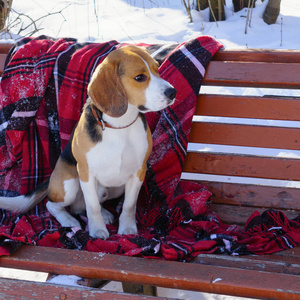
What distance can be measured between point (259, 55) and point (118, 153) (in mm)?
1092

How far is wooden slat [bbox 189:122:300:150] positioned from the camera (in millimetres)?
2775

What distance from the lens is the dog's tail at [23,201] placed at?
275cm

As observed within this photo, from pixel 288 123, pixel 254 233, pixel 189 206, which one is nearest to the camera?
pixel 254 233

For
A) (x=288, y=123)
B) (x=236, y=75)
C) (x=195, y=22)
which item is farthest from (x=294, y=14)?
(x=236, y=75)

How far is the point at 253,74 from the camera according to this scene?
278cm

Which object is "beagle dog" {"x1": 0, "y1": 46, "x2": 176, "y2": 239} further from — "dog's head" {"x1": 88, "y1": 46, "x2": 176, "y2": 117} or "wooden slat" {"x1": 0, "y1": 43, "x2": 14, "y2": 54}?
"wooden slat" {"x1": 0, "y1": 43, "x2": 14, "y2": 54}

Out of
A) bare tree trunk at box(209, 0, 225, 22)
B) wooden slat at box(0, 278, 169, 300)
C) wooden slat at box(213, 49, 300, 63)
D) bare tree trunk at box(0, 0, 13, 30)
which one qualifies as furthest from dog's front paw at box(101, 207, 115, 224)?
bare tree trunk at box(209, 0, 225, 22)

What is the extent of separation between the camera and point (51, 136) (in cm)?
307

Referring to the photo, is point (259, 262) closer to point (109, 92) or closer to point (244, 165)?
point (244, 165)

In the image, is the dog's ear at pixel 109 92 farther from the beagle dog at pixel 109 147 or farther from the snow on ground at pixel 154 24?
the snow on ground at pixel 154 24

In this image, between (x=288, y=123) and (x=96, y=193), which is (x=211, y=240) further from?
(x=288, y=123)

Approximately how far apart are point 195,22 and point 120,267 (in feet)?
14.8

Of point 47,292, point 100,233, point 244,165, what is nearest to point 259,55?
point 244,165

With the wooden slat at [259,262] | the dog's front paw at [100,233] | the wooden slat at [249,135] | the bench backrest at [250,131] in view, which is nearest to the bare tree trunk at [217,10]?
the bench backrest at [250,131]
